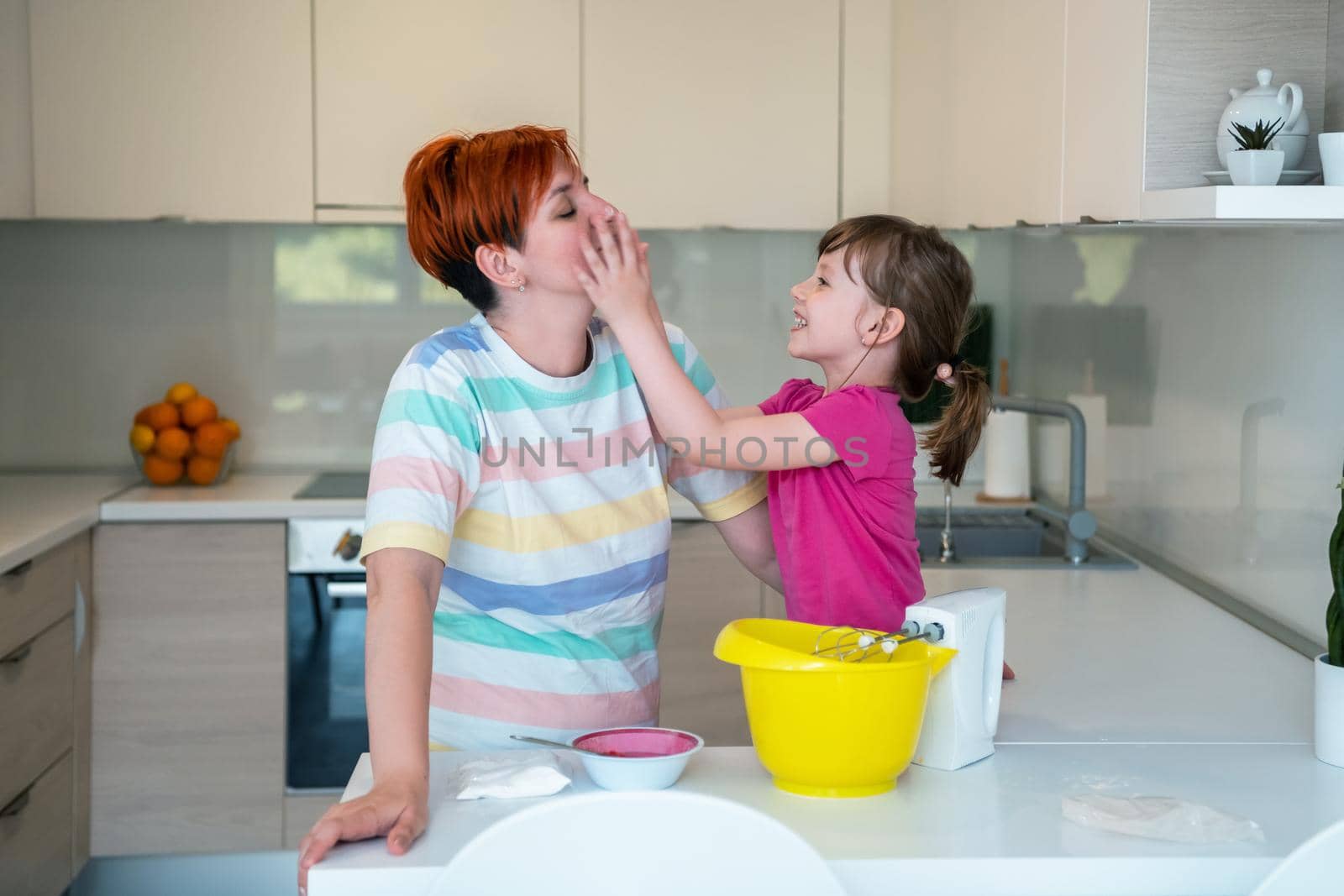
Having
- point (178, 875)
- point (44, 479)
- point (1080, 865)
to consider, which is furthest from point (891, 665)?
point (44, 479)

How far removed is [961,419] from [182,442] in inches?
76.5

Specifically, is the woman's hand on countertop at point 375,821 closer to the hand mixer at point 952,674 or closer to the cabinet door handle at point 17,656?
the hand mixer at point 952,674

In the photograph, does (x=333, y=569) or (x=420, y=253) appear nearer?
(x=420, y=253)

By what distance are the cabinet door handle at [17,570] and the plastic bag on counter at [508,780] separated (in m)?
1.36

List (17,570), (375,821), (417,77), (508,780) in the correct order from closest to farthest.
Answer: (375,821) < (508,780) < (17,570) < (417,77)

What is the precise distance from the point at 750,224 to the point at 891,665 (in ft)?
6.27

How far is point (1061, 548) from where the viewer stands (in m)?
2.73

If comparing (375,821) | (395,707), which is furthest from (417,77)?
(375,821)

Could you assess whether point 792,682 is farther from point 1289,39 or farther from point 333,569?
point 333,569

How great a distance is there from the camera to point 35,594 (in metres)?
2.49

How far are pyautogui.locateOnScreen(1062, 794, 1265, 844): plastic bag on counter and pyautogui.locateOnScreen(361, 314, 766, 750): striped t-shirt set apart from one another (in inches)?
19.8

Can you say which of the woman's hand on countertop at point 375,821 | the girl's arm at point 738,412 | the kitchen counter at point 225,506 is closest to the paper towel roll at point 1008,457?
the kitchen counter at point 225,506

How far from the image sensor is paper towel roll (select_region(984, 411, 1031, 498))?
3068 millimetres

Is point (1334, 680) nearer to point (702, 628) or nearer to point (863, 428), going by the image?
point (863, 428)
